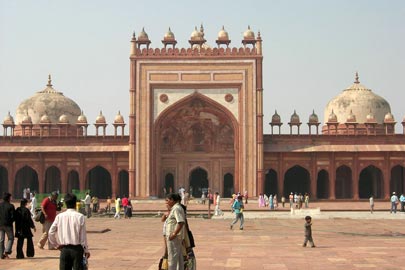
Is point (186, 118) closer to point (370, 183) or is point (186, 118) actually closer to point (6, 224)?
point (370, 183)

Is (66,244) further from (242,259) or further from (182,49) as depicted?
(182,49)

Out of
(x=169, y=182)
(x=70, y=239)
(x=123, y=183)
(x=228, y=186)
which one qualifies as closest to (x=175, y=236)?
(x=70, y=239)

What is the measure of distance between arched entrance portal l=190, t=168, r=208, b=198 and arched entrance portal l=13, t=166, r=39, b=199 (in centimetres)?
931

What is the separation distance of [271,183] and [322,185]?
313 centimetres

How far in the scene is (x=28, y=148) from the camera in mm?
40719

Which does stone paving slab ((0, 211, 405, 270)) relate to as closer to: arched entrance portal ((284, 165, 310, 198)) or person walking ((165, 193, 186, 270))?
person walking ((165, 193, 186, 270))

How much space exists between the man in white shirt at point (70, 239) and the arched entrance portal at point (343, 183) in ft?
115

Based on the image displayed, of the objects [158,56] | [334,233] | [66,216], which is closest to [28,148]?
[158,56]

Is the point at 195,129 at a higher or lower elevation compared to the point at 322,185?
higher

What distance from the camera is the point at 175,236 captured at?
7.84 metres

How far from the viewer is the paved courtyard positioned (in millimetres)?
10602

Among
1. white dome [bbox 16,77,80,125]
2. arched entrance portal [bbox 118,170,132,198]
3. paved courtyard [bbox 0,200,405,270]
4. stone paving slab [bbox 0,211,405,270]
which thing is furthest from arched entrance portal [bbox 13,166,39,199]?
stone paving slab [bbox 0,211,405,270]

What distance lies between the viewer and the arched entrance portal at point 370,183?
41.7 metres

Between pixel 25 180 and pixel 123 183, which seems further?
pixel 25 180
